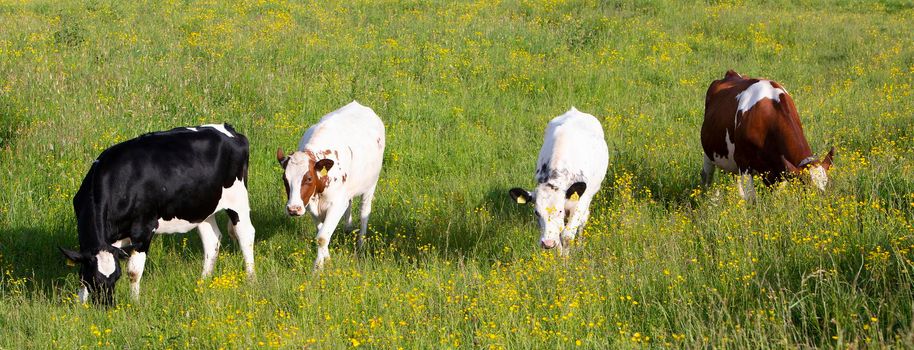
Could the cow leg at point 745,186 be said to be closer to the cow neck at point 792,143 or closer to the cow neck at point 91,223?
the cow neck at point 792,143

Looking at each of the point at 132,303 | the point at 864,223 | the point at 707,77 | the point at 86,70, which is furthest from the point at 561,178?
the point at 707,77

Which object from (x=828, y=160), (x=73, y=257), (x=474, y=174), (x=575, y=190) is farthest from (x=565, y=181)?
(x=73, y=257)

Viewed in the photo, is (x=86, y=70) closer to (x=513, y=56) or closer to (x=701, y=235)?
(x=513, y=56)

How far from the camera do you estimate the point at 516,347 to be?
17.4 feet

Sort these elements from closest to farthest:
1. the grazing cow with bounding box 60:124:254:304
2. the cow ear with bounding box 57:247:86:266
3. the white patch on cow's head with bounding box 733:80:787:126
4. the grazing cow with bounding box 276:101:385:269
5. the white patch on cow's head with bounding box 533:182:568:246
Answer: the cow ear with bounding box 57:247:86:266 < the grazing cow with bounding box 60:124:254:304 < the white patch on cow's head with bounding box 533:182:568:246 < the grazing cow with bounding box 276:101:385:269 < the white patch on cow's head with bounding box 733:80:787:126

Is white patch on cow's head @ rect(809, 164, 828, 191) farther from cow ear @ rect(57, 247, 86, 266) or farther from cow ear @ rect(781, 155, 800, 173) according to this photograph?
cow ear @ rect(57, 247, 86, 266)

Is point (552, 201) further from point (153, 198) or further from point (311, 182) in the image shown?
point (153, 198)

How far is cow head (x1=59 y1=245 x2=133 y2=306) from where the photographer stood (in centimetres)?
654

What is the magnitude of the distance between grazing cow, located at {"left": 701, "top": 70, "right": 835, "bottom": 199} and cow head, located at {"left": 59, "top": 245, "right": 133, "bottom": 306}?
585cm

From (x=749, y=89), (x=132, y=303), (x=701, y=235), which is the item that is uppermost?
(x=749, y=89)

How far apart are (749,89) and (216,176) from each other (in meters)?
5.92

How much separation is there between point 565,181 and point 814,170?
7.74 feet

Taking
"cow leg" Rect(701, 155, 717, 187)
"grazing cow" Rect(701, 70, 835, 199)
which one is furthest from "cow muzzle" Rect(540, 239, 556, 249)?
"cow leg" Rect(701, 155, 717, 187)

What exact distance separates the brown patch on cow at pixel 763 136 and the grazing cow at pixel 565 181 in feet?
4.87
